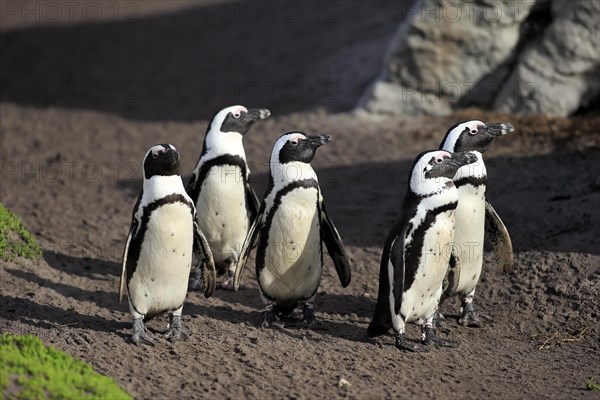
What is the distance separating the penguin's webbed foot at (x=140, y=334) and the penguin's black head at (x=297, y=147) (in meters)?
1.53

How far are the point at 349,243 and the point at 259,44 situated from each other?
7.21m

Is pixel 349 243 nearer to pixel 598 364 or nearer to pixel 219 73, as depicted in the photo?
pixel 598 364

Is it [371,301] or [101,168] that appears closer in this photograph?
[371,301]

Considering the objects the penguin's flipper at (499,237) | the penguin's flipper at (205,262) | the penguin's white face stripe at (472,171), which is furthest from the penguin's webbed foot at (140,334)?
the penguin's flipper at (499,237)

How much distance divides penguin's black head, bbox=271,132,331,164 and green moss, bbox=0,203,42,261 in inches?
94.1

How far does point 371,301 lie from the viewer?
7637 mm

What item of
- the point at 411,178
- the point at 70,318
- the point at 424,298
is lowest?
the point at 70,318

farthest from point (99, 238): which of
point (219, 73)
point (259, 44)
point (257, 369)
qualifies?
point (259, 44)

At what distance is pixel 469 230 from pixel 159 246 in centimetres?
225

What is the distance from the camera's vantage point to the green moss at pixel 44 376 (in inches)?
188

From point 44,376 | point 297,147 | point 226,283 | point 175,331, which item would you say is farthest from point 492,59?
point 44,376

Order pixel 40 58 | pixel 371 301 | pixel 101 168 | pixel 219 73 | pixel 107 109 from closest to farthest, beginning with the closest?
1. pixel 371 301
2. pixel 101 168
3. pixel 107 109
4. pixel 219 73
5. pixel 40 58

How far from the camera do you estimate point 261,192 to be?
10164 mm

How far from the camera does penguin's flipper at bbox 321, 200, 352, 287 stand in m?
7.07
